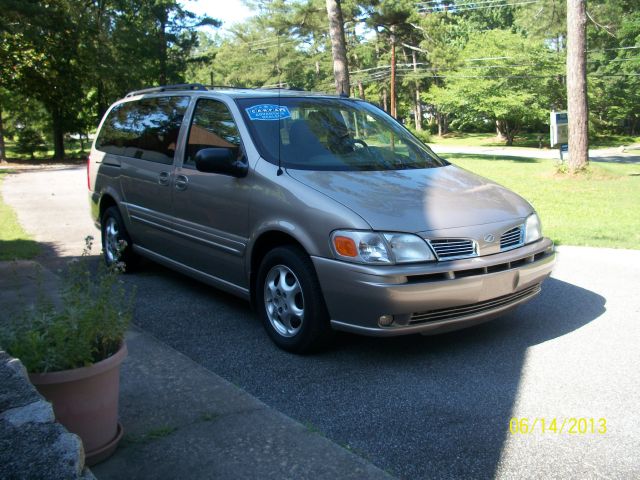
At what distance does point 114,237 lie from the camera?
6.96 metres

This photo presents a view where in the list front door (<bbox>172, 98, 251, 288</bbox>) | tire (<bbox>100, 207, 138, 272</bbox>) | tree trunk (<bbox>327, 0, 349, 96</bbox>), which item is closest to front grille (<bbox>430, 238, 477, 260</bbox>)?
front door (<bbox>172, 98, 251, 288</bbox>)

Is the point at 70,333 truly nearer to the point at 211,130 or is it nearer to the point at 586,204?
the point at 211,130

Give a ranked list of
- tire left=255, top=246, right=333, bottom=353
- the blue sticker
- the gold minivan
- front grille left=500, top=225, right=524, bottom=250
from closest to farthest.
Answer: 1. the gold minivan
2. tire left=255, top=246, right=333, bottom=353
3. front grille left=500, top=225, right=524, bottom=250
4. the blue sticker

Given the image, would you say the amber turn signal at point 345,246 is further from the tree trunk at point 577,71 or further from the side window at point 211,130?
the tree trunk at point 577,71

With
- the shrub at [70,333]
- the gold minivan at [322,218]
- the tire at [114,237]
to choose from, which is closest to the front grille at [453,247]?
the gold minivan at [322,218]

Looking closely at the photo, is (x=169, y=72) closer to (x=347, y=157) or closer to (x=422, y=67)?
(x=422, y=67)

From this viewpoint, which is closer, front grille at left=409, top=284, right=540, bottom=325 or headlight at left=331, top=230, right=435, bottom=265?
headlight at left=331, top=230, right=435, bottom=265

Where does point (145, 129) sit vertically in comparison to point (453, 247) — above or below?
above

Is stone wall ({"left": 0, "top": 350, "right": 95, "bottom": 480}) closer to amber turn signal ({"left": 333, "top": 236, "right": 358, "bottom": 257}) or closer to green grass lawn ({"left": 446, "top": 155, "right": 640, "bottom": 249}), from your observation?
amber turn signal ({"left": 333, "top": 236, "right": 358, "bottom": 257})

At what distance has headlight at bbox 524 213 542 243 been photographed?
468 centimetres

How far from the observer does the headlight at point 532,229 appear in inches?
184

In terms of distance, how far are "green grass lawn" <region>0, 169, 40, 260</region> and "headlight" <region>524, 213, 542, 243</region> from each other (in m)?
5.38

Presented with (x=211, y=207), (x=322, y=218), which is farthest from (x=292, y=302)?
(x=211, y=207)

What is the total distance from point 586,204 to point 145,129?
9.25 metres
